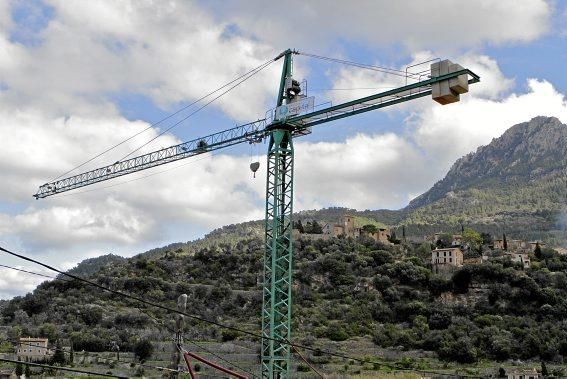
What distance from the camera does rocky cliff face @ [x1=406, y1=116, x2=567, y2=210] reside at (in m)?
173

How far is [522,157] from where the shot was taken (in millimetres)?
183125

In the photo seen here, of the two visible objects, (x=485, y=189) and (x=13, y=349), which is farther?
(x=485, y=189)

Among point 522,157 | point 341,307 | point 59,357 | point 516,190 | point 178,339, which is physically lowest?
Result: point 59,357

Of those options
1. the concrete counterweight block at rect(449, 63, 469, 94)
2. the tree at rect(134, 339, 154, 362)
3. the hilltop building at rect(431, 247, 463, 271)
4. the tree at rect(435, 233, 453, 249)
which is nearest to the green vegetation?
the tree at rect(134, 339, 154, 362)

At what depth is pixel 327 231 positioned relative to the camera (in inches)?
3632

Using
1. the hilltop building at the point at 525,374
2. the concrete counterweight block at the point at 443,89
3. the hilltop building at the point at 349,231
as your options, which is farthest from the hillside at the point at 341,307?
the concrete counterweight block at the point at 443,89

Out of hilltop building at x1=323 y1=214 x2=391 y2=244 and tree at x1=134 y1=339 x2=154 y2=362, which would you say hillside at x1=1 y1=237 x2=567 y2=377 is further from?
hilltop building at x1=323 y1=214 x2=391 y2=244

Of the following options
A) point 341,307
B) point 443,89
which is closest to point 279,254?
point 443,89

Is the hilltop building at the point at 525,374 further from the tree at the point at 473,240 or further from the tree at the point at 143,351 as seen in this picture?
the tree at the point at 473,240

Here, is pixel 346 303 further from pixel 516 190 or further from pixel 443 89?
pixel 516 190

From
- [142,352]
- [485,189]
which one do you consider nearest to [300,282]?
[142,352]

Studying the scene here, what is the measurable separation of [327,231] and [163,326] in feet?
126

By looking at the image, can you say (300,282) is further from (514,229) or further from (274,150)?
(514,229)

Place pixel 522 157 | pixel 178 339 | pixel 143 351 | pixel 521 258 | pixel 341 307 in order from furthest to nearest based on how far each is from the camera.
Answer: pixel 522 157 < pixel 521 258 < pixel 341 307 < pixel 143 351 < pixel 178 339
